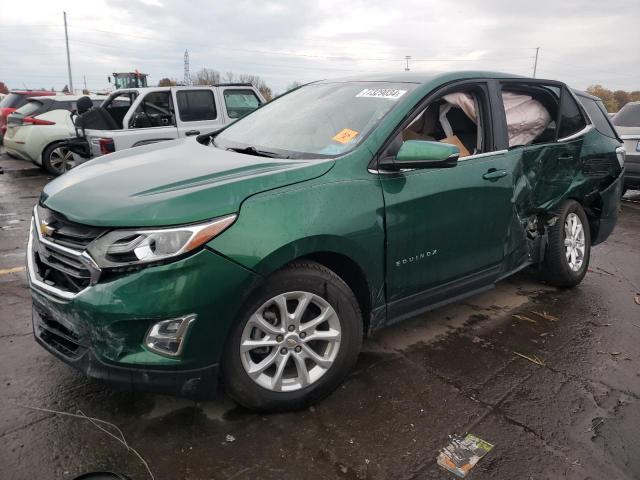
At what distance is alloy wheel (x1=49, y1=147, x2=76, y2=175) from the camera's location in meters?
9.99

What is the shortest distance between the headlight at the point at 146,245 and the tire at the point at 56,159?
9.16 meters

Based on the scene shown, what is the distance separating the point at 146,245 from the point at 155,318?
0.99 feet

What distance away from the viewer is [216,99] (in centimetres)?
823

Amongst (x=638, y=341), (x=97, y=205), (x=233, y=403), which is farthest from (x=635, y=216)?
(x=97, y=205)

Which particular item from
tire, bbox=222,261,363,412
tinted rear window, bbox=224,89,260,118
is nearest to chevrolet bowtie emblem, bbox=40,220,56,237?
tire, bbox=222,261,363,412

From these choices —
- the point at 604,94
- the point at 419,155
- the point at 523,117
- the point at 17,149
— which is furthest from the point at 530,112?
the point at 604,94

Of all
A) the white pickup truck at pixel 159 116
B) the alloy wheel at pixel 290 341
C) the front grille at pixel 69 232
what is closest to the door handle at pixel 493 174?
the alloy wheel at pixel 290 341

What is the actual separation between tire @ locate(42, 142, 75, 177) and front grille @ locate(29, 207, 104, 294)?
8609 millimetres

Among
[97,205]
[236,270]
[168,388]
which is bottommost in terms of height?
[168,388]

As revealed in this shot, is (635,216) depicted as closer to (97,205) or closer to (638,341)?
(638,341)

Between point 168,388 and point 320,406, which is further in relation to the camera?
point 320,406

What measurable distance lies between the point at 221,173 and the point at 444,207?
4.35 feet

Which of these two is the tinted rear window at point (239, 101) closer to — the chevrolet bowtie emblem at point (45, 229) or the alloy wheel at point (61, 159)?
the alloy wheel at point (61, 159)

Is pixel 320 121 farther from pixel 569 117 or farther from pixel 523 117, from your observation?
pixel 569 117
